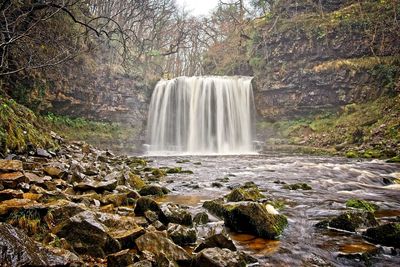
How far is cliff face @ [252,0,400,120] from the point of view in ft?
66.3

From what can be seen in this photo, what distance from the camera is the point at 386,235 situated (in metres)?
3.10

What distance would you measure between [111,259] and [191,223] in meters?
1.62

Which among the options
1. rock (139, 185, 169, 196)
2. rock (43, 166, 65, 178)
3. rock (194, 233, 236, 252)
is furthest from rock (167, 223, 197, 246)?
rock (43, 166, 65, 178)

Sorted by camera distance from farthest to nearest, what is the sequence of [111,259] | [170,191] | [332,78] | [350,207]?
[332,78] < [170,191] < [350,207] < [111,259]

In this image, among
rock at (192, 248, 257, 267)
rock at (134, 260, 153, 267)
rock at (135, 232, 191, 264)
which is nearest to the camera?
rock at (134, 260, 153, 267)

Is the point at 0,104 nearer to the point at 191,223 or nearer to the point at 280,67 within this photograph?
the point at 191,223

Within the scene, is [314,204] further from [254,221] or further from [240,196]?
[254,221]

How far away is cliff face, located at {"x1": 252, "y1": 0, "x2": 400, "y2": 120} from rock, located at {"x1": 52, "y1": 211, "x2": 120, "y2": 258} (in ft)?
67.6

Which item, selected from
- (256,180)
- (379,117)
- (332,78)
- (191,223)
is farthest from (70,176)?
(332,78)

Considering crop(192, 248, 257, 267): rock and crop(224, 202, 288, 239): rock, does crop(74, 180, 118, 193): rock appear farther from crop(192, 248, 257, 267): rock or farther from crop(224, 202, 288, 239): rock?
crop(192, 248, 257, 267): rock

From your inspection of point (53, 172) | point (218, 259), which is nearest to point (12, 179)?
point (53, 172)

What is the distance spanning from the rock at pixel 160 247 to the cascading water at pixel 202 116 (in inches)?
791

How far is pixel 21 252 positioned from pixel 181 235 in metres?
1.63

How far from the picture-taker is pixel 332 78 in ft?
71.2
